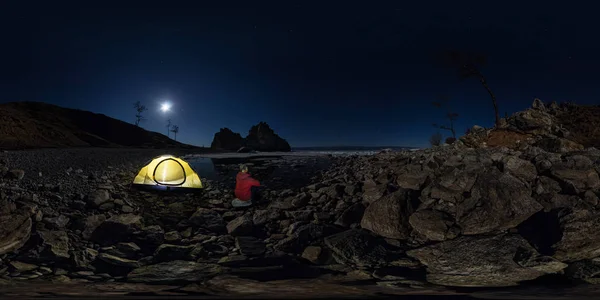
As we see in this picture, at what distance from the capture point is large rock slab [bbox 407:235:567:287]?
5633mm

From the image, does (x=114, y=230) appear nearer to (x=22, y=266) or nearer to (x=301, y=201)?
(x=22, y=266)

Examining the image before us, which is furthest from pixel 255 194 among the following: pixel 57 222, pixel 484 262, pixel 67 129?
pixel 67 129

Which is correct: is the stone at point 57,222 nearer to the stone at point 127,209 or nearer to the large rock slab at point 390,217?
the stone at point 127,209

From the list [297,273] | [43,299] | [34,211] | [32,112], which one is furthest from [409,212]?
[32,112]

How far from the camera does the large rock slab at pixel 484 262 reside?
563cm

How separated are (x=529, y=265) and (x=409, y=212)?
9.68 ft

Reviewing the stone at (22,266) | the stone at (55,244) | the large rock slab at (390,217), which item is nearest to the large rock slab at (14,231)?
the stone at (55,244)

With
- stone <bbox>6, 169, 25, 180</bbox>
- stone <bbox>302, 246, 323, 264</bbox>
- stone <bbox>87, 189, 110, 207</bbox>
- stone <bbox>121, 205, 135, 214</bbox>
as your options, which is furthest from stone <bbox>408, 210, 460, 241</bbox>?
stone <bbox>6, 169, 25, 180</bbox>

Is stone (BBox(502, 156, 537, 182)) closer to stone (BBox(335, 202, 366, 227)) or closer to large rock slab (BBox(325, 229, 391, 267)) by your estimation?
stone (BBox(335, 202, 366, 227))

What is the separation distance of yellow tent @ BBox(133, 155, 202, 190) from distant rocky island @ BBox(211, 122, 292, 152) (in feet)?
265

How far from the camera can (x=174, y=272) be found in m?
6.14

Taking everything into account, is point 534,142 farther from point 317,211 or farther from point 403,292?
point 403,292

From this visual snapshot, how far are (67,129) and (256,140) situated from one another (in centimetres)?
8621

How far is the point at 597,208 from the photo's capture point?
28.6 feet
